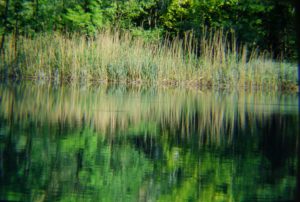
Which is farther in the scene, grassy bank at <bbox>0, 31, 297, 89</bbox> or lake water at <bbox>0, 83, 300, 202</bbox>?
grassy bank at <bbox>0, 31, 297, 89</bbox>

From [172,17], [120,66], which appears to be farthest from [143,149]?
[172,17]

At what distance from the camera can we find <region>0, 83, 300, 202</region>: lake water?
3994 millimetres

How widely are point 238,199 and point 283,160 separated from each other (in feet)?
5.33

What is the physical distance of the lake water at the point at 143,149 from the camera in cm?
399

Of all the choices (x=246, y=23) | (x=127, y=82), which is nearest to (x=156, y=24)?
(x=246, y=23)

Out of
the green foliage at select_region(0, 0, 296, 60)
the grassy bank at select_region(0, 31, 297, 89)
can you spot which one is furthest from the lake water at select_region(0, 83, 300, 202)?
the green foliage at select_region(0, 0, 296, 60)

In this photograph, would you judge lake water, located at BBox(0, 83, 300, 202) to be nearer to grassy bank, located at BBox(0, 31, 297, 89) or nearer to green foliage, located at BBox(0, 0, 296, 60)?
grassy bank, located at BBox(0, 31, 297, 89)

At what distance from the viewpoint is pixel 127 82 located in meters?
13.0

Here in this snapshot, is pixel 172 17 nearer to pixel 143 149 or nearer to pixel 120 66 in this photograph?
pixel 120 66

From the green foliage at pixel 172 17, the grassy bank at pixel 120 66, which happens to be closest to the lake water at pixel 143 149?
the grassy bank at pixel 120 66

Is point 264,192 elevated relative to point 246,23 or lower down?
lower down

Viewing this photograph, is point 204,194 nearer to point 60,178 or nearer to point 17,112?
point 60,178

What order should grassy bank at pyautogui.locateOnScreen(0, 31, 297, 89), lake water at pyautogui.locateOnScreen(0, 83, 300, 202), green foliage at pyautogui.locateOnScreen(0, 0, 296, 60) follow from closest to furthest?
lake water at pyautogui.locateOnScreen(0, 83, 300, 202)
grassy bank at pyautogui.locateOnScreen(0, 31, 297, 89)
green foliage at pyautogui.locateOnScreen(0, 0, 296, 60)

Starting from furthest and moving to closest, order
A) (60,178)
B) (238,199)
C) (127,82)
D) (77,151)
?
1. (127,82)
2. (77,151)
3. (60,178)
4. (238,199)
